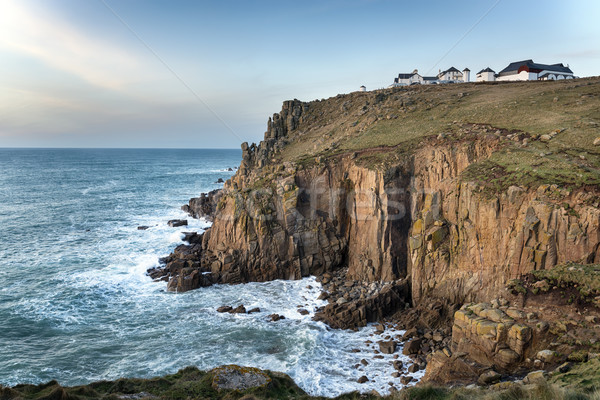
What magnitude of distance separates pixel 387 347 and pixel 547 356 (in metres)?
9.35

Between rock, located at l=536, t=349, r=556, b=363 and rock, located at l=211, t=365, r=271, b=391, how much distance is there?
12.3 meters

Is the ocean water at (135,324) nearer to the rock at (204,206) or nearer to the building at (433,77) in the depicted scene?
the rock at (204,206)

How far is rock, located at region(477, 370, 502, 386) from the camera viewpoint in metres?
16.1

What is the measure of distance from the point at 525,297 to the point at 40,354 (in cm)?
3007

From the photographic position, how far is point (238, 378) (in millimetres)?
17000

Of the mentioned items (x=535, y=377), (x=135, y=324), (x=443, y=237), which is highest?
(x=443, y=237)

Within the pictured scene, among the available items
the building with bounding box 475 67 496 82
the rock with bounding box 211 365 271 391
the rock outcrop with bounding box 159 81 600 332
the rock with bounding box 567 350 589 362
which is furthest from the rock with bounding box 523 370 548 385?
the building with bounding box 475 67 496 82

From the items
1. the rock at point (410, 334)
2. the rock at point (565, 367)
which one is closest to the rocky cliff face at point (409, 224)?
the rock at point (410, 334)

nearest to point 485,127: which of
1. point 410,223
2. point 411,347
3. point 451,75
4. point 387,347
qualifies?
point 410,223

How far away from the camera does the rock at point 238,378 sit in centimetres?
1636

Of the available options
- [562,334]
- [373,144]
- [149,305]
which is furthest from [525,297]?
[149,305]

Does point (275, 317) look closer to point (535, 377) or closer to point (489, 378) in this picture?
point (489, 378)

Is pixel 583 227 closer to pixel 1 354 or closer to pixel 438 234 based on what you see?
pixel 438 234

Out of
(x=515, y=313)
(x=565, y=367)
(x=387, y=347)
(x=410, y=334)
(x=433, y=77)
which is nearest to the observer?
(x=565, y=367)
